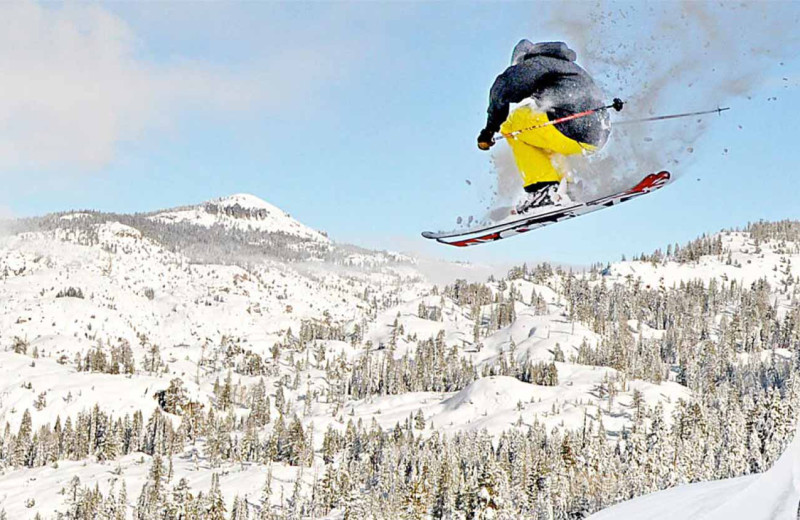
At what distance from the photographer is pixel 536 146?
13609 mm

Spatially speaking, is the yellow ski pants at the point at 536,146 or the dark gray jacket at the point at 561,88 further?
the yellow ski pants at the point at 536,146

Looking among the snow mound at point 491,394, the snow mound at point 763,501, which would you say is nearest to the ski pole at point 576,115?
the snow mound at point 763,501

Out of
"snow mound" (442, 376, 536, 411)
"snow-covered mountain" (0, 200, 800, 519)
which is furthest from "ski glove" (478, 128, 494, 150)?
"snow mound" (442, 376, 536, 411)

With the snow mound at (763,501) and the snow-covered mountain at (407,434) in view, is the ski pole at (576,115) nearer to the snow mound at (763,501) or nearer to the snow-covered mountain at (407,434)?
the snow mound at (763,501)

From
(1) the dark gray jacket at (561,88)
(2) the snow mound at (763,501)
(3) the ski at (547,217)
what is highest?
(1) the dark gray jacket at (561,88)

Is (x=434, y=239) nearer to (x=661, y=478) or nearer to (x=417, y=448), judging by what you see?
(x=661, y=478)

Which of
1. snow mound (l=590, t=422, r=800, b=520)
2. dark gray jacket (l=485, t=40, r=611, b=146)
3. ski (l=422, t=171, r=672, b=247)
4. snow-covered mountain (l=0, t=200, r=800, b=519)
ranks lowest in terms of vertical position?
snow-covered mountain (l=0, t=200, r=800, b=519)

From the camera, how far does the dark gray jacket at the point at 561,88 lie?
500 inches

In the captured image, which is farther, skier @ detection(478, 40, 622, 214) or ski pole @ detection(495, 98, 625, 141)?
skier @ detection(478, 40, 622, 214)

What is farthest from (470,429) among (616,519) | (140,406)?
(616,519)

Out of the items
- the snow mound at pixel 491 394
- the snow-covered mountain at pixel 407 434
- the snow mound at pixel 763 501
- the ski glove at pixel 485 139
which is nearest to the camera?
the snow mound at pixel 763 501

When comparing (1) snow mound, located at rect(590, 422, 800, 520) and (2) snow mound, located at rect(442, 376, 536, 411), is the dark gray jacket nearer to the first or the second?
(1) snow mound, located at rect(590, 422, 800, 520)

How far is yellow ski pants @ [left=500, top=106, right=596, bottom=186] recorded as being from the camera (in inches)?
516

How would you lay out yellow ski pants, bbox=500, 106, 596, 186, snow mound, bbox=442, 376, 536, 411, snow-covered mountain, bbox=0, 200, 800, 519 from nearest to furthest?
1. yellow ski pants, bbox=500, 106, 596, 186
2. snow-covered mountain, bbox=0, 200, 800, 519
3. snow mound, bbox=442, 376, 536, 411
